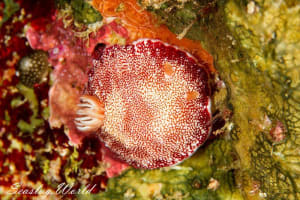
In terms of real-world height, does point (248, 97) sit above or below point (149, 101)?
above

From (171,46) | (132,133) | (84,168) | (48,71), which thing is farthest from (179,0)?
(84,168)

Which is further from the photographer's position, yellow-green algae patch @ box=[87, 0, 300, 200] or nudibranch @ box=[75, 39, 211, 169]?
nudibranch @ box=[75, 39, 211, 169]

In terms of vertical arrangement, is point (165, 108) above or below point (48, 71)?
below

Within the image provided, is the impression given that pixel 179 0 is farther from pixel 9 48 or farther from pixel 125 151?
pixel 9 48

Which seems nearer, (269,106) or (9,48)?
(269,106)

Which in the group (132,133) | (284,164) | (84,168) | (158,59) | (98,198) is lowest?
(98,198)

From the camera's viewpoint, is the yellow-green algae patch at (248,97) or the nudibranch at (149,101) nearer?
the yellow-green algae patch at (248,97)

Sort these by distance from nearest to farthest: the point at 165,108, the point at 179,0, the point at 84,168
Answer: the point at 179,0 → the point at 165,108 → the point at 84,168

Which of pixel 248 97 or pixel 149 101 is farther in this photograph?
pixel 149 101
